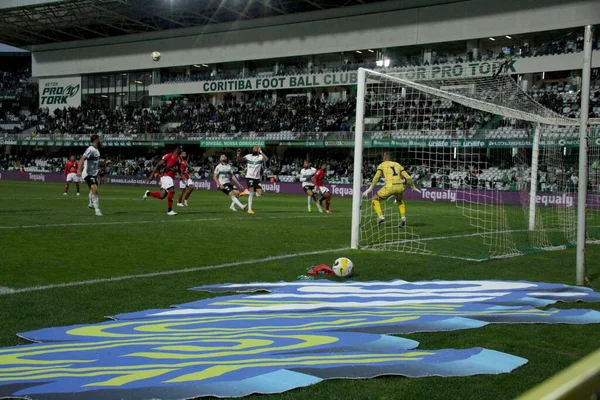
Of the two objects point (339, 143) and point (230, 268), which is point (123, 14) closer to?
point (339, 143)

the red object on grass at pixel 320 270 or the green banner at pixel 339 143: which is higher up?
the green banner at pixel 339 143

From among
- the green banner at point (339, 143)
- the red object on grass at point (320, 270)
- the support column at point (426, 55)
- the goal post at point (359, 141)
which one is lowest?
the red object on grass at point (320, 270)

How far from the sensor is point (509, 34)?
137ft

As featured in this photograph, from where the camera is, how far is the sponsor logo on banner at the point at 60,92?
65312mm

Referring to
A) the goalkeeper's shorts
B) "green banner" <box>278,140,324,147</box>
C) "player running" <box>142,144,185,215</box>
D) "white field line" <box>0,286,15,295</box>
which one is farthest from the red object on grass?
"green banner" <box>278,140,324,147</box>

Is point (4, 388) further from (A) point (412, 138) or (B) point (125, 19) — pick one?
(B) point (125, 19)

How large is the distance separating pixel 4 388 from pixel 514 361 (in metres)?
3.14

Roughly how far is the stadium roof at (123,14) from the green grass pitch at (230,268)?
34849mm

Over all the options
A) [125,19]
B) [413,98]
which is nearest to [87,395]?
[413,98]

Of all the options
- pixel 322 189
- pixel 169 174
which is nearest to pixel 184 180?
pixel 169 174

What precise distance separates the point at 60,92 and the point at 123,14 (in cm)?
1700

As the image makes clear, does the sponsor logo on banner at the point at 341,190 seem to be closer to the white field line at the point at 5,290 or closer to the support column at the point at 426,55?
the support column at the point at 426,55

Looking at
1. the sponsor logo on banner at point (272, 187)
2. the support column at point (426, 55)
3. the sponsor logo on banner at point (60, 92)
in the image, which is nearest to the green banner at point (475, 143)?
the sponsor logo on banner at point (272, 187)

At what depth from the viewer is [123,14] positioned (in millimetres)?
53875
